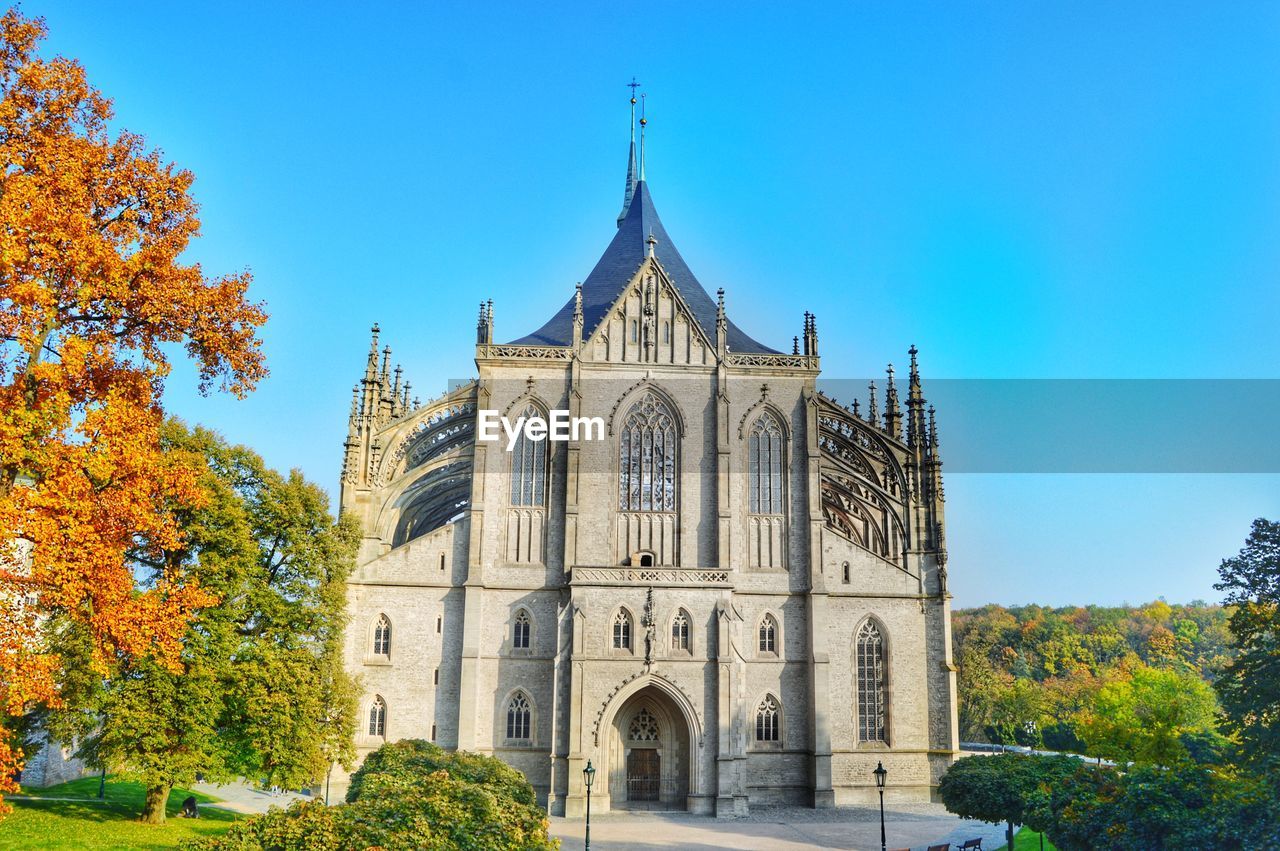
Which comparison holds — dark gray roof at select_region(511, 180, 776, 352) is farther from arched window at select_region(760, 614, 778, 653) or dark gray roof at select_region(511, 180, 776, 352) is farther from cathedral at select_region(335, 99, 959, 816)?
arched window at select_region(760, 614, 778, 653)

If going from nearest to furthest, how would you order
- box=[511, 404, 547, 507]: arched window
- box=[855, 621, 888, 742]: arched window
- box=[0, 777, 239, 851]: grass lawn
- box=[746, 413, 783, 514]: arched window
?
1. box=[0, 777, 239, 851]: grass lawn
2. box=[855, 621, 888, 742]: arched window
3. box=[511, 404, 547, 507]: arched window
4. box=[746, 413, 783, 514]: arched window

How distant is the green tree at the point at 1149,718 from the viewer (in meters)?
39.3

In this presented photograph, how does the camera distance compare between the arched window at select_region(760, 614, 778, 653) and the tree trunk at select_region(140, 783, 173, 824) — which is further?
the arched window at select_region(760, 614, 778, 653)

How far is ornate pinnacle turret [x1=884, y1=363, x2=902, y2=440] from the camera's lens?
151 feet

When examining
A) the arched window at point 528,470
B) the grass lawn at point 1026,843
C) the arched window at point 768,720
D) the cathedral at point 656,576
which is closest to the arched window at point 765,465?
the cathedral at point 656,576

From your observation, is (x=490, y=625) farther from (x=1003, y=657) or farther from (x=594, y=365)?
(x=1003, y=657)

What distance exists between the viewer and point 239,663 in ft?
94.8

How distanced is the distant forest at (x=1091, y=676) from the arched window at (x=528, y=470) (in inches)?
1063

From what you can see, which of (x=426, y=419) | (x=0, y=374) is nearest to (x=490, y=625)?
(x=426, y=419)

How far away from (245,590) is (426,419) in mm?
14878

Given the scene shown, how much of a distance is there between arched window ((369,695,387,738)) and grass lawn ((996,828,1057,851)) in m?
23.1

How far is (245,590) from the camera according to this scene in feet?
96.4

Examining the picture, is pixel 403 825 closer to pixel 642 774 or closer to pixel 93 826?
pixel 93 826

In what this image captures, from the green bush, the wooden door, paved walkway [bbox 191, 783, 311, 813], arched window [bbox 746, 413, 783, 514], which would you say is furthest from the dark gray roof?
the green bush
